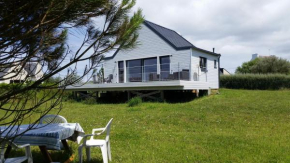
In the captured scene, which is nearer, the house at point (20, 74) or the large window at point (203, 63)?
the house at point (20, 74)

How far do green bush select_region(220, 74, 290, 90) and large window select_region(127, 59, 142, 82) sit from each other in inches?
427

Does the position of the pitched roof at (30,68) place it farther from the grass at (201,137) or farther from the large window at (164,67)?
the large window at (164,67)

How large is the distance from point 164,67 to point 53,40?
14354 millimetres

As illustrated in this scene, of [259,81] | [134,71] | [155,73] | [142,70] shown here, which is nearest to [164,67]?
[142,70]

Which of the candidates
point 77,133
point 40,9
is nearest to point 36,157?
point 77,133

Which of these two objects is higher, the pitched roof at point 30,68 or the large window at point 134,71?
the large window at point 134,71

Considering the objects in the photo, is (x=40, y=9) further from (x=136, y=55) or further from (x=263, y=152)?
(x=136, y=55)

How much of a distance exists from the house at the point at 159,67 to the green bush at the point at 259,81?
4.87 meters

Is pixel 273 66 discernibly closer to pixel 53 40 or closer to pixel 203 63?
pixel 203 63

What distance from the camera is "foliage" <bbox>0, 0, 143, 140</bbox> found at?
1973 mm

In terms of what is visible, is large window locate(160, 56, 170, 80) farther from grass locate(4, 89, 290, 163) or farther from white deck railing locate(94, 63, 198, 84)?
grass locate(4, 89, 290, 163)

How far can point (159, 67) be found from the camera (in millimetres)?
17125

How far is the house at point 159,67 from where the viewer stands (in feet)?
49.1

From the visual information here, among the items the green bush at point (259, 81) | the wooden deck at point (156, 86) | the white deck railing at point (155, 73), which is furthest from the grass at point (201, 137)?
the green bush at point (259, 81)
